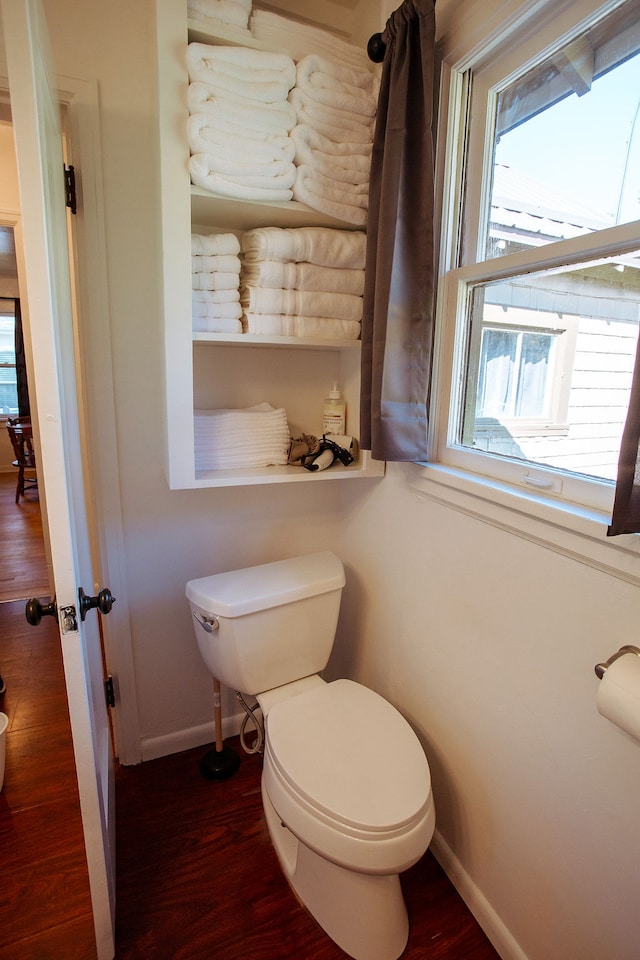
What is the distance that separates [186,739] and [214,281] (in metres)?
1.48

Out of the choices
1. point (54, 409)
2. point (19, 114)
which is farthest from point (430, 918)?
point (19, 114)

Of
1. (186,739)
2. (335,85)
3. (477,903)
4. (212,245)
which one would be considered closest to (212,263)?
(212,245)

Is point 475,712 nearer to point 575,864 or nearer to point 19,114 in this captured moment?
point 575,864

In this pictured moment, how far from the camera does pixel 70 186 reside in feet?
4.09

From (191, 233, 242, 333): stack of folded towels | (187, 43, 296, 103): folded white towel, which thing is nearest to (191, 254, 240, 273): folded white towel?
(191, 233, 242, 333): stack of folded towels

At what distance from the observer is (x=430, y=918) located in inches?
45.3

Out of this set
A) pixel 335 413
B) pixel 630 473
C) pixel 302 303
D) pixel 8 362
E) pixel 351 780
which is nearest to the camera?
pixel 630 473

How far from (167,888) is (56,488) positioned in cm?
112

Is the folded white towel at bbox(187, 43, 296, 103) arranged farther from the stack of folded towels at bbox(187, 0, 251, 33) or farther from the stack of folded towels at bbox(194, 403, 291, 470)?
the stack of folded towels at bbox(194, 403, 291, 470)

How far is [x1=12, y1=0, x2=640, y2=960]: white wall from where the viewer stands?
82 cm

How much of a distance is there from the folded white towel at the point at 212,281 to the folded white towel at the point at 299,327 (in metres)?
0.09

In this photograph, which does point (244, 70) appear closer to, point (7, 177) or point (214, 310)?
point (214, 310)

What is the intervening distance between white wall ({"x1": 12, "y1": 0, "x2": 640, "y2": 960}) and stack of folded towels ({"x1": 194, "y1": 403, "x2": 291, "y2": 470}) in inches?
7.4

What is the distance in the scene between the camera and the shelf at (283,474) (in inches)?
47.9
